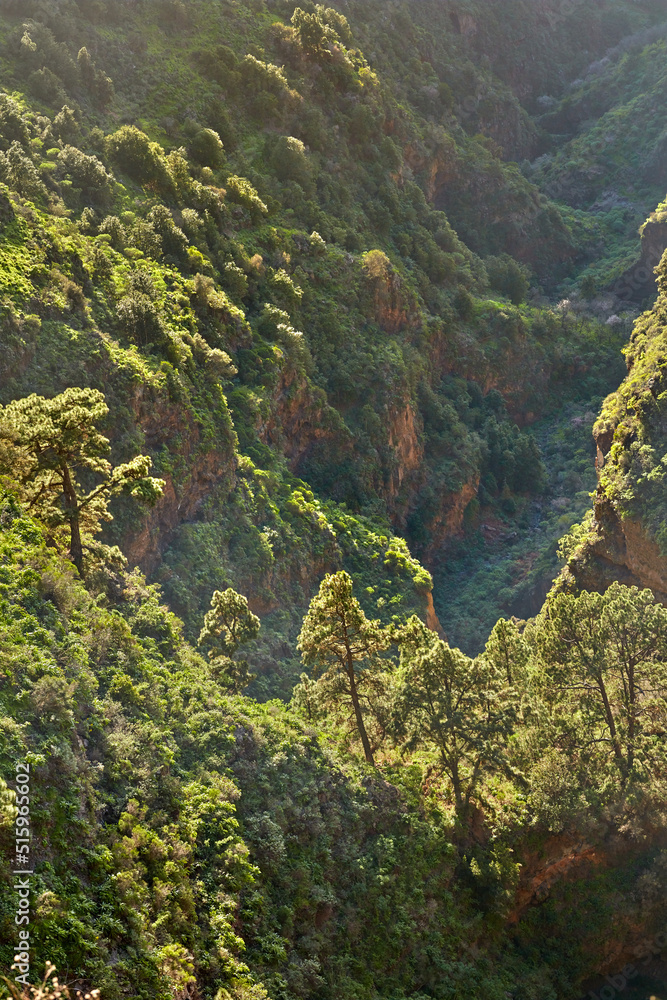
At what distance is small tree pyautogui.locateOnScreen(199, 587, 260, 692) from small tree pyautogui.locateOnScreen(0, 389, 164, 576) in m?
6.14

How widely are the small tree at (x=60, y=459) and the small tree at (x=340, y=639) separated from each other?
7927 mm

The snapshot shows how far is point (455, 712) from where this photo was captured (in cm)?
2984

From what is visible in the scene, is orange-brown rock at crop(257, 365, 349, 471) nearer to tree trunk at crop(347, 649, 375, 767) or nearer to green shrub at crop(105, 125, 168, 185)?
green shrub at crop(105, 125, 168, 185)

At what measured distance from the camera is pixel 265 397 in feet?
157

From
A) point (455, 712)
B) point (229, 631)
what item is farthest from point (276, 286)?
point (455, 712)

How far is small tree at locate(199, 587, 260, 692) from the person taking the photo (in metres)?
31.2

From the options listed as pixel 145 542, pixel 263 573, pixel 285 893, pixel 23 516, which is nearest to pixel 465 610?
pixel 263 573

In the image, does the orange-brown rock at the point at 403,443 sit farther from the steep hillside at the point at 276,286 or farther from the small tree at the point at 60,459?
the small tree at the point at 60,459

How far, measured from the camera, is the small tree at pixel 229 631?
31172 millimetres

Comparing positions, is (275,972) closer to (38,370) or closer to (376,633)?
(376,633)

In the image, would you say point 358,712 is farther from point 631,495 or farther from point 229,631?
point 631,495

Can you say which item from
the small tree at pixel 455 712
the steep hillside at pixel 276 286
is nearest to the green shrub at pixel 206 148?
the steep hillside at pixel 276 286

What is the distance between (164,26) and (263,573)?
51097 millimetres

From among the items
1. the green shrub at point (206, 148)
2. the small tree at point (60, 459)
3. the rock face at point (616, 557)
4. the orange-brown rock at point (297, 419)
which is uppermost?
the green shrub at point (206, 148)
